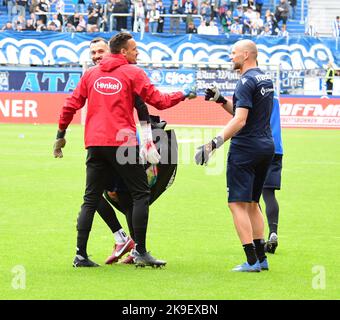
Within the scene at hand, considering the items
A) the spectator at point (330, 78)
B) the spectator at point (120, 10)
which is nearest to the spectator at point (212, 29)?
the spectator at point (120, 10)

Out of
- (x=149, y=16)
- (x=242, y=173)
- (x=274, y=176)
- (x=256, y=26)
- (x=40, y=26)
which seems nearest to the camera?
(x=242, y=173)

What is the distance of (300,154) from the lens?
79.3ft

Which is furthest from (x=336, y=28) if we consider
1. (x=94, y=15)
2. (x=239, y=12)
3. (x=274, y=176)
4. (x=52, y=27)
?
(x=274, y=176)

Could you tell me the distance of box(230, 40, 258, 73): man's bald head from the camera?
8.78 meters

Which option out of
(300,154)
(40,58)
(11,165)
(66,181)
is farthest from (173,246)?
(40,58)

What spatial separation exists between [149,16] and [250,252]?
33191 mm

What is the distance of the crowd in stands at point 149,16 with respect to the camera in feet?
134

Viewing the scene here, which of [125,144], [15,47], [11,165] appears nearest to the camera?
[125,144]

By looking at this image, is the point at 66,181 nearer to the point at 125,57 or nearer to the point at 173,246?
the point at 173,246

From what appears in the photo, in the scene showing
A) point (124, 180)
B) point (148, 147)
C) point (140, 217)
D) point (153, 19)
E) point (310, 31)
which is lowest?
point (310, 31)

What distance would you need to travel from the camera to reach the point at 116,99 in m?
8.84

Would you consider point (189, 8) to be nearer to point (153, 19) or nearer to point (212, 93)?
point (153, 19)

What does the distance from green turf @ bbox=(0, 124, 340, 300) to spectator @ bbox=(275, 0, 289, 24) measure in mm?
22537

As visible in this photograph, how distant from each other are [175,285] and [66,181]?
961cm
